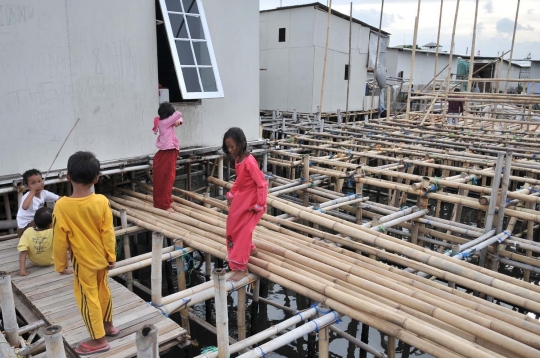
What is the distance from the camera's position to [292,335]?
3.35 m

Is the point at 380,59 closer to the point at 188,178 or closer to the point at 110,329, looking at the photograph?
the point at 188,178

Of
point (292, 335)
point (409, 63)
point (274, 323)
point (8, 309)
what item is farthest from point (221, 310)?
point (409, 63)

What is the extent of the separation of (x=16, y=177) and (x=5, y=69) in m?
1.35

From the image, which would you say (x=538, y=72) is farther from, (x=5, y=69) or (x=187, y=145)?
(x=5, y=69)

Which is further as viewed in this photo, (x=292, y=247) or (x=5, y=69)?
(x=5, y=69)

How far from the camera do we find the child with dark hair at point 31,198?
14.7 ft

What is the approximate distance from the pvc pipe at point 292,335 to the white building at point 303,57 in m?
14.9

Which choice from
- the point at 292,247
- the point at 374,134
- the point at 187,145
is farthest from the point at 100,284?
the point at 374,134

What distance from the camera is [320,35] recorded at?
57.2 ft

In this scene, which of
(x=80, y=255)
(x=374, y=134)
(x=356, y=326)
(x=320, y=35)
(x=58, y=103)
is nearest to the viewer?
(x=80, y=255)

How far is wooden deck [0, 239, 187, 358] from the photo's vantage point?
11.1 ft

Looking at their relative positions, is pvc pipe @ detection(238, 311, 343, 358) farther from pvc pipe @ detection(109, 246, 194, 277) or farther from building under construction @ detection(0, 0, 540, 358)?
pvc pipe @ detection(109, 246, 194, 277)

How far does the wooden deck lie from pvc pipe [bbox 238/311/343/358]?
73cm

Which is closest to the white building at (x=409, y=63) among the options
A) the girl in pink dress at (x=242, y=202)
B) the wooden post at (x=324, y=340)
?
the girl in pink dress at (x=242, y=202)
